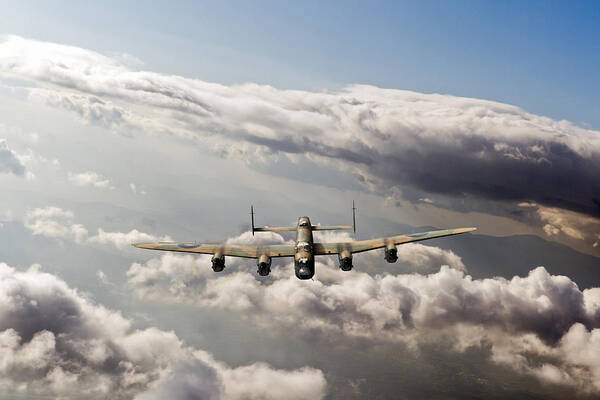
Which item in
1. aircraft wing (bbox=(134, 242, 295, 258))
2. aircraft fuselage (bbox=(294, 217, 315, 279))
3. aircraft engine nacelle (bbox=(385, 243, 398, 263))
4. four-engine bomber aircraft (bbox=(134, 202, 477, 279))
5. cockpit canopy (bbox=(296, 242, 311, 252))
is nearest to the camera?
aircraft fuselage (bbox=(294, 217, 315, 279))

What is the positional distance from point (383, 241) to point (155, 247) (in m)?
41.6

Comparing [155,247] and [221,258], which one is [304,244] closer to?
[221,258]

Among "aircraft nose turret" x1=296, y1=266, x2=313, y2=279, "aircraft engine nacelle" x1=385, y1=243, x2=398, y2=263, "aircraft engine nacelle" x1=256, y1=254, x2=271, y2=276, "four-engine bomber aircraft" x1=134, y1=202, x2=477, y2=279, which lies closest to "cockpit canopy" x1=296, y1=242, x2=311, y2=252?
"four-engine bomber aircraft" x1=134, y1=202, x2=477, y2=279

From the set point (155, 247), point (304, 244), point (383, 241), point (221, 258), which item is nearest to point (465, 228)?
point (383, 241)

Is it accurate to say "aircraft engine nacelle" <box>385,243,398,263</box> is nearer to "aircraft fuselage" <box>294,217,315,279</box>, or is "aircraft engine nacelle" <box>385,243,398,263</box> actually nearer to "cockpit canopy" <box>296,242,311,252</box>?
"aircraft fuselage" <box>294,217,315,279</box>

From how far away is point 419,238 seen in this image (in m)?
62.7

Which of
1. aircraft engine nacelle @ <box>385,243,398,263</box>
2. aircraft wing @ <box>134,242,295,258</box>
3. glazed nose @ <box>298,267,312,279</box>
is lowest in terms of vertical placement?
glazed nose @ <box>298,267,312,279</box>

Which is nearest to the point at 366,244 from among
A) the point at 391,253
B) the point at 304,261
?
the point at 391,253

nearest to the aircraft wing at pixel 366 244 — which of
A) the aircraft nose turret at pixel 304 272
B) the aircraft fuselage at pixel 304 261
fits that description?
the aircraft fuselage at pixel 304 261

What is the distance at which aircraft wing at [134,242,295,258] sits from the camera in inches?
2280

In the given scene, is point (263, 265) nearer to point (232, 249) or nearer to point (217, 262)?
point (232, 249)

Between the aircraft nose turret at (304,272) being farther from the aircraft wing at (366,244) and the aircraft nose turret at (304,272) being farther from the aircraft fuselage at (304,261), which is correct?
the aircraft wing at (366,244)

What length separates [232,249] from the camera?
195ft

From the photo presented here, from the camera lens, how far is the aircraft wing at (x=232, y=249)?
57.9 metres
